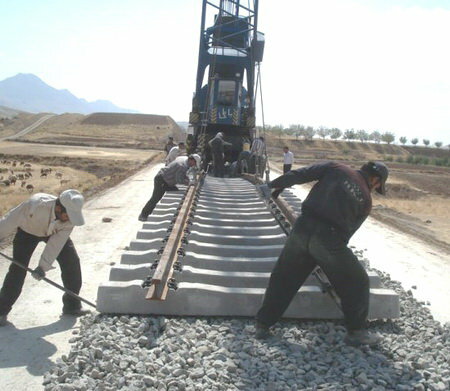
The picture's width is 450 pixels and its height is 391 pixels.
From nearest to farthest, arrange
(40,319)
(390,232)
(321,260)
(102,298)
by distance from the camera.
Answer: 1. (321,260)
2. (102,298)
3. (40,319)
4. (390,232)

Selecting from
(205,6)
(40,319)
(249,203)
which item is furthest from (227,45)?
(40,319)

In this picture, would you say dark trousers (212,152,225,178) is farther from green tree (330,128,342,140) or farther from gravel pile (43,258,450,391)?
green tree (330,128,342,140)

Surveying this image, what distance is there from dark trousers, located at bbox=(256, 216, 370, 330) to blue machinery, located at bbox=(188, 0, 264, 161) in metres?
10.3

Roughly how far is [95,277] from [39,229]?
5.68ft

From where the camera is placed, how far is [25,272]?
4.48 metres

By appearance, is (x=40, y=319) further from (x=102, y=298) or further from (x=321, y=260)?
(x=321, y=260)

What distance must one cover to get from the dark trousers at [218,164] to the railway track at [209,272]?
18.3 ft

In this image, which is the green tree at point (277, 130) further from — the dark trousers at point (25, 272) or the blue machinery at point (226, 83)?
the dark trousers at point (25, 272)

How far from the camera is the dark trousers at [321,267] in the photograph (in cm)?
365

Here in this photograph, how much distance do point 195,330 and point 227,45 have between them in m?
12.1

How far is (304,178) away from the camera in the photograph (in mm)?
3871

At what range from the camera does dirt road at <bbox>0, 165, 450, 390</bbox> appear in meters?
3.75

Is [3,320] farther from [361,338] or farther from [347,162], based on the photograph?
[347,162]

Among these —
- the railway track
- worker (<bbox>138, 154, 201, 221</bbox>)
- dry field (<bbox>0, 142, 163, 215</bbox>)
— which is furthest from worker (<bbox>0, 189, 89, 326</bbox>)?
dry field (<bbox>0, 142, 163, 215</bbox>)
